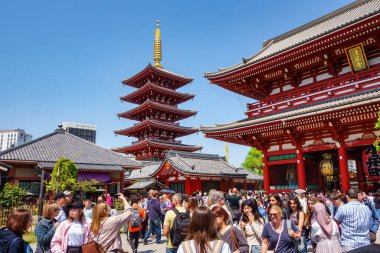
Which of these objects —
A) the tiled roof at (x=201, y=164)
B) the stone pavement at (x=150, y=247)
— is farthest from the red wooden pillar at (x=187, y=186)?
the stone pavement at (x=150, y=247)

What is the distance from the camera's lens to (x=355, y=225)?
16.1 ft

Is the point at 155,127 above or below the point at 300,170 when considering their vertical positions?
above

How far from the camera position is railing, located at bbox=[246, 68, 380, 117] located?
1384 cm

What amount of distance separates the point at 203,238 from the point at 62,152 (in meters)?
23.3

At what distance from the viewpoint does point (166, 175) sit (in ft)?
85.8

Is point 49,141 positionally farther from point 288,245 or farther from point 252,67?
point 288,245

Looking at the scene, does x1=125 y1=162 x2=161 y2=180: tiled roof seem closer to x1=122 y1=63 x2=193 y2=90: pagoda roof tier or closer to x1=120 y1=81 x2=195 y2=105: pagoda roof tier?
x1=120 y1=81 x2=195 y2=105: pagoda roof tier

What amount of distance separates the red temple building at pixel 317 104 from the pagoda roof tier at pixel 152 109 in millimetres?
18876

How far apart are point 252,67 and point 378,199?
9.90 m

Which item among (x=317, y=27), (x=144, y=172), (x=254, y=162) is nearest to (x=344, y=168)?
(x=317, y=27)

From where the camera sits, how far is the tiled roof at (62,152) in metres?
20.8

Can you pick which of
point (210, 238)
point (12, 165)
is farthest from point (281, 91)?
point (12, 165)

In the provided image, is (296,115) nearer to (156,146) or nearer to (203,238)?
(203,238)

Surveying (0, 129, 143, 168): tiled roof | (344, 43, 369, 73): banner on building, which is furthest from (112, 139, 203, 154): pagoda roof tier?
(344, 43, 369, 73): banner on building
